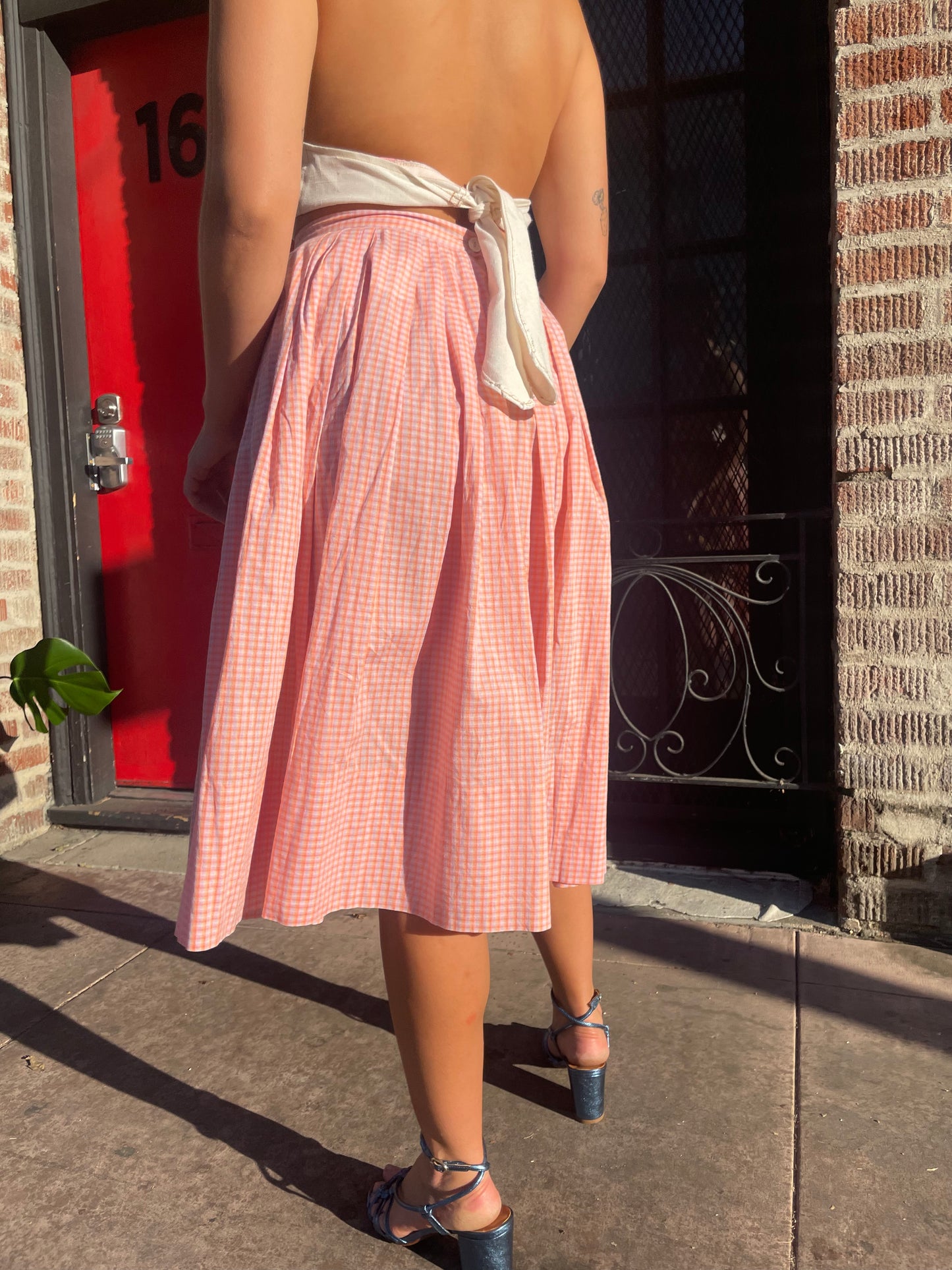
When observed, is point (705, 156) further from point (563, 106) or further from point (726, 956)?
point (726, 956)

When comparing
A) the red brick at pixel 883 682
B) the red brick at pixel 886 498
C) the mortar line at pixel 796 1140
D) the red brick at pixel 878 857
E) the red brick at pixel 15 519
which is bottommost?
the mortar line at pixel 796 1140

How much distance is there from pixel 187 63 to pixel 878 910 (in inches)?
124

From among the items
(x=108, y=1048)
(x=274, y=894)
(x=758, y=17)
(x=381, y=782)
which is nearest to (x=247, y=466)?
(x=381, y=782)

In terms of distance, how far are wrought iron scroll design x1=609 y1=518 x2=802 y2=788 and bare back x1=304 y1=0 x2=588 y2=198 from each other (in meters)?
1.44

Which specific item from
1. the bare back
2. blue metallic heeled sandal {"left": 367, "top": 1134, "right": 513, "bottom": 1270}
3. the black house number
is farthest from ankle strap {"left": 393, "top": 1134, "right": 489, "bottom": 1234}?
the black house number

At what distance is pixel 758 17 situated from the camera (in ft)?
8.42

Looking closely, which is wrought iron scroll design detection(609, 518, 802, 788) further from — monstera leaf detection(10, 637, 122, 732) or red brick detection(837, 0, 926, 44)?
monstera leaf detection(10, 637, 122, 732)

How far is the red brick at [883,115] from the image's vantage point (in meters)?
2.05

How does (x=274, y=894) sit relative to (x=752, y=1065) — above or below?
above

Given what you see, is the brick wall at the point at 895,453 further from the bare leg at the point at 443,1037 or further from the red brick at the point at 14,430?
the red brick at the point at 14,430

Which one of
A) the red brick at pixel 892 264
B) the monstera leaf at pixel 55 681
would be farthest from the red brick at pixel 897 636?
the monstera leaf at pixel 55 681

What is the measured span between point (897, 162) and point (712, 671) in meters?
1.36

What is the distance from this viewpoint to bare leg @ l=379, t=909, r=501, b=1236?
1.25 metres

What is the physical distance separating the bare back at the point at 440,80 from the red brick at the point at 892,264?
38.0 inches
